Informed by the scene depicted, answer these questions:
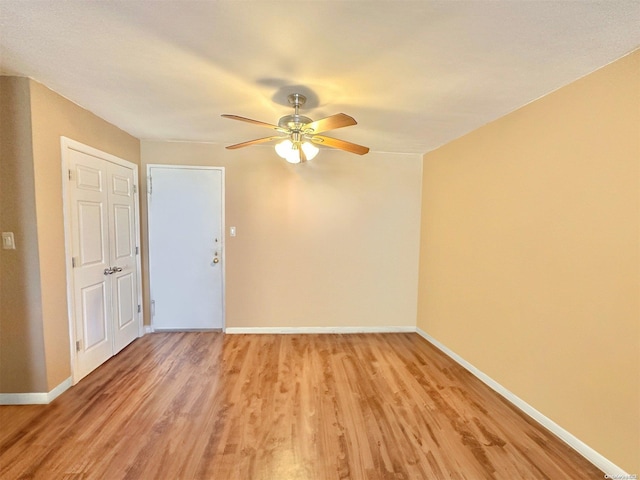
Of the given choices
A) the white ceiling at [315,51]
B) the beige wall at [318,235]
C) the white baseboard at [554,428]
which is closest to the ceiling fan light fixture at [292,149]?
the white ceiling at [315,51]

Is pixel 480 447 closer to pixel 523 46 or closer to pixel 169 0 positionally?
pixel 523 46

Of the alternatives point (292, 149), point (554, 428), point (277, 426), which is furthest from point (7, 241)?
point (554, 428)

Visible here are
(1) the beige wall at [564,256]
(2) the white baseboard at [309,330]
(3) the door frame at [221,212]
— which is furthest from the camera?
(2) the white baseboard at [309,330]

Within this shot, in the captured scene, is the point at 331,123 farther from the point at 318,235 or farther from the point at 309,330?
the point at 309,330

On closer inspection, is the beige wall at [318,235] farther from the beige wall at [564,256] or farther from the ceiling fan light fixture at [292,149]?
the ceiling fan light fixture at [292,149]

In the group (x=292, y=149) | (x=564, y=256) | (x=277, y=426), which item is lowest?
(x=277, y=426)

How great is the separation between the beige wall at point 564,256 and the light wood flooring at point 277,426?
0.99ft

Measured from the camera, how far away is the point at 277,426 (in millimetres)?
1829

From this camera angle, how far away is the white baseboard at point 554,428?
1503 mm

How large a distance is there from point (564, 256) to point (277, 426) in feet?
7.37

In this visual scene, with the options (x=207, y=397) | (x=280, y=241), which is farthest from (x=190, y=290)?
(x=207, y=397)

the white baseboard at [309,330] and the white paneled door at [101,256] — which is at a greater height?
the white paneled door at [101,256]

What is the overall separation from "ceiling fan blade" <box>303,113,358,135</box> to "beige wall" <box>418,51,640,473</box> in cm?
141

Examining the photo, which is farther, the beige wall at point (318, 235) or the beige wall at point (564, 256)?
the beige wall at point (318, 235)
